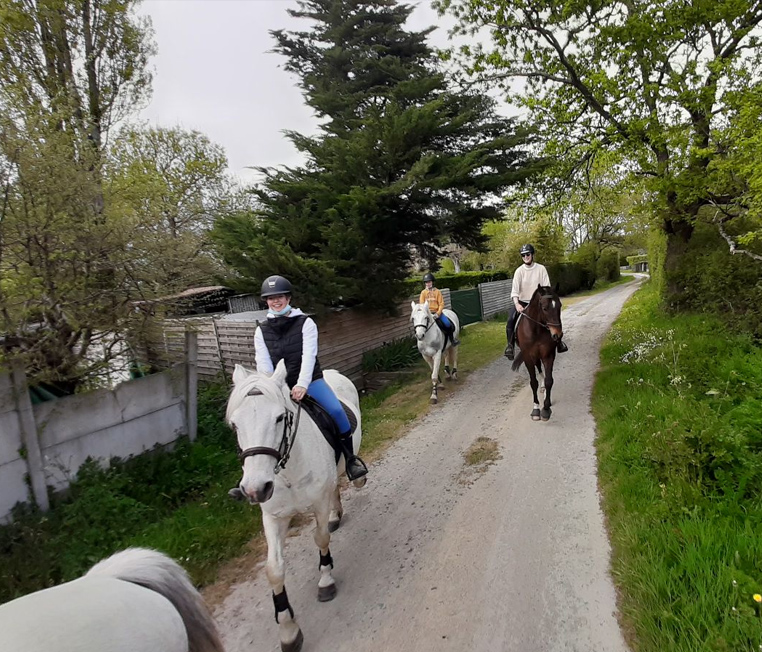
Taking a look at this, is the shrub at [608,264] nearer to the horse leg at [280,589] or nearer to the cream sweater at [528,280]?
the cream sweater at [528,280]

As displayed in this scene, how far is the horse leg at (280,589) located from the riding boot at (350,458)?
90cm

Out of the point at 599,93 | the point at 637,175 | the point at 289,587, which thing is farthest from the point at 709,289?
the point at 289,587

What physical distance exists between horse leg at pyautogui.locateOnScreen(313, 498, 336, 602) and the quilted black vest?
117 centimetres

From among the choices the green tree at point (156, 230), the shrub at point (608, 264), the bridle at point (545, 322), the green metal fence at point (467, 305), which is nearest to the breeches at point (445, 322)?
the bridle at point (545, 322)

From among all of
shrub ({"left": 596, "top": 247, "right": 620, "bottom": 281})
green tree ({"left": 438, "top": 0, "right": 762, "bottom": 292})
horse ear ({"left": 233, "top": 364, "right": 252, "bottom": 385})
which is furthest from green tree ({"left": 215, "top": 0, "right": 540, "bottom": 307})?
shrub ({"left": 596, "top": 247, "right": 620, "bottom": 281})

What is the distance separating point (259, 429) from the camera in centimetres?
246

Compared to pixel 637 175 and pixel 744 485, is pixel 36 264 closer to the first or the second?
pixel 744 485

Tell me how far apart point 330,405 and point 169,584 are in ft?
6.15

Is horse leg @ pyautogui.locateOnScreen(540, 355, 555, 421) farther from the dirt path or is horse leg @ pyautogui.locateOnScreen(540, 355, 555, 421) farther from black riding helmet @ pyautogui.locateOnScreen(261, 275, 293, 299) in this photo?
black riding helmet @ pyautogui.locateOnScreen(261, 275, 293, 299)

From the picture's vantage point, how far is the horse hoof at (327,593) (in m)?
3.22

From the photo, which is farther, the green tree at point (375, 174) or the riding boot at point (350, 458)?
the green tree at point (375, 174)

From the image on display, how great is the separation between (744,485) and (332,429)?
150 inches

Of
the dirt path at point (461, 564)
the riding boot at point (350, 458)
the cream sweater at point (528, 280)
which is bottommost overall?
the dirt path at point (461, 564)

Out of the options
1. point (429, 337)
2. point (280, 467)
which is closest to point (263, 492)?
point (280, 467)
